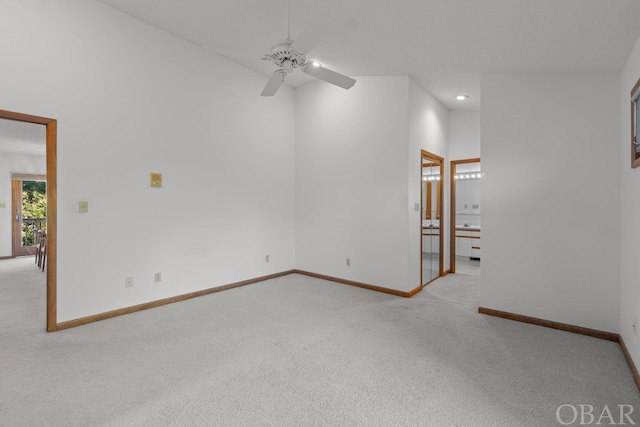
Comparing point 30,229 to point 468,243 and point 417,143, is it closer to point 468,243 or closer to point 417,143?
point 417,143

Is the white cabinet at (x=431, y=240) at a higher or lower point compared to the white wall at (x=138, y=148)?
lower

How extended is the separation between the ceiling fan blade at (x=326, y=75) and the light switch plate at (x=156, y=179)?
Result: 2.21 meters

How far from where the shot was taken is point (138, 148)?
3613 mm

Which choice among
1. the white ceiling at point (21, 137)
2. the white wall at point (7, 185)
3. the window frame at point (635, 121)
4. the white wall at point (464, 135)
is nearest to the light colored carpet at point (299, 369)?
the window frame at point (635, 121)

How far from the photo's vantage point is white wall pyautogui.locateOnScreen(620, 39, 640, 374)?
2.37m

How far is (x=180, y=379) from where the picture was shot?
2.22 m

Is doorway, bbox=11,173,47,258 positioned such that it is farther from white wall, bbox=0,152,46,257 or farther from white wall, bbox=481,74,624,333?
white wall, bbox=481,74,624,333

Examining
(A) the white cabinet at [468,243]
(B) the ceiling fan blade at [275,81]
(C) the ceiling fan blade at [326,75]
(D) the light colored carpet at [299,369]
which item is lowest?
(D) the light colored carpet at [299,369]

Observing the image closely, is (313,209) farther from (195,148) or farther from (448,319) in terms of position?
(448,319)

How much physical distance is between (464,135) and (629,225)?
336 centimetres

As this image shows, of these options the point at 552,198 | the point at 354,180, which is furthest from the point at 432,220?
the point at 552,198

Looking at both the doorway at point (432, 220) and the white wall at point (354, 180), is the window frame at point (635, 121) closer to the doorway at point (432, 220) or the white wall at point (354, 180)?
the white wall at point (354, 180)
